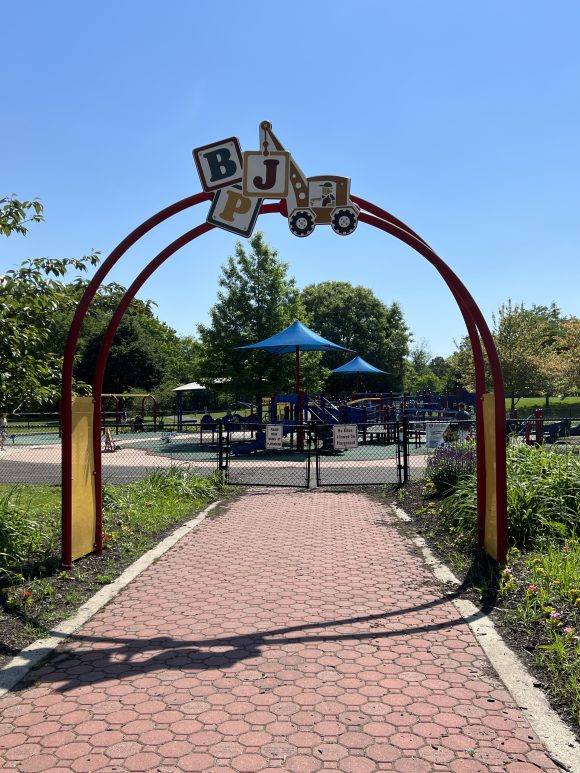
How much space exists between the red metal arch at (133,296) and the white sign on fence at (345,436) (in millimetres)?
4504

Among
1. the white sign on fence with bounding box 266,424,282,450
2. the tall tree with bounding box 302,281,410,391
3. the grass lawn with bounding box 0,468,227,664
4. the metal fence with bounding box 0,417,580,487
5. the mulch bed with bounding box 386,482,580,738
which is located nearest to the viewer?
the mulch bed with bounding box 386,482,580,738

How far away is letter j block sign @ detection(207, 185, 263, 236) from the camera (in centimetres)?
618

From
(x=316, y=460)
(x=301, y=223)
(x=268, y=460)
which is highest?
(x=301, y=223)

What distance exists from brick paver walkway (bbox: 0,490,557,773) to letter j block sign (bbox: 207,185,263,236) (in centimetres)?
347

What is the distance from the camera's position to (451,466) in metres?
10.1

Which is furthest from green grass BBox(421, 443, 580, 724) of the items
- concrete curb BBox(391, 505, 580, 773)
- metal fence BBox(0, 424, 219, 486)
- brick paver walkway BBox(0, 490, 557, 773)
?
metal fence BBox(0, 424, 219, 486)

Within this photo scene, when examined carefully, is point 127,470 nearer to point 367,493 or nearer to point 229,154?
point 367,493

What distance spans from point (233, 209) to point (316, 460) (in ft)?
24.8

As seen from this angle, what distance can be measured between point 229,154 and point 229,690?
15.6ft

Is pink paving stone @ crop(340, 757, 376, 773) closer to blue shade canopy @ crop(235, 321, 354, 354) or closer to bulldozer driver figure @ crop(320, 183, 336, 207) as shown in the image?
bulldozer driver figure @ crop(320, 183, 336, 207)

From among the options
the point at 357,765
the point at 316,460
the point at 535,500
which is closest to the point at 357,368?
the point at 316,460

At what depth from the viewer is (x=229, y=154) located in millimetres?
6117

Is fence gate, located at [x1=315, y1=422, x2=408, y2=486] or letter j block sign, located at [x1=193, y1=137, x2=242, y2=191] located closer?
letter j block sign, located at [x1=193, y1=137, x2=242, y2=191]

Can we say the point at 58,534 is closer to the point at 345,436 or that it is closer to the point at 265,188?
the point at 265,188
